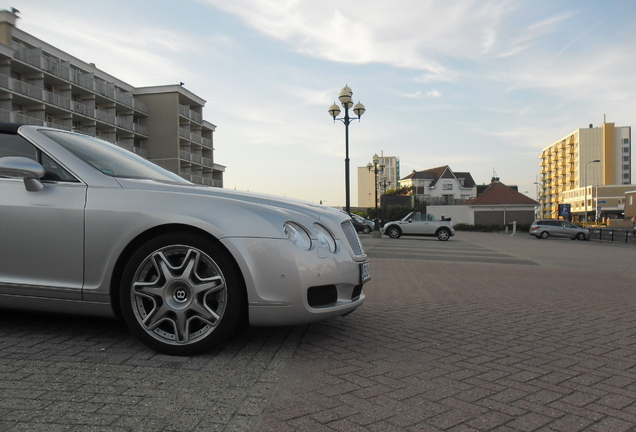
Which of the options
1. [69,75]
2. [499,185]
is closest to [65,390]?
[69,75]

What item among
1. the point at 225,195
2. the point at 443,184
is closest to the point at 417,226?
the point at 225,195

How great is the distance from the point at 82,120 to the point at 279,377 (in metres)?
49.6

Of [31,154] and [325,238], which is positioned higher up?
[31,154]

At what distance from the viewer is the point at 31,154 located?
11.2 feet

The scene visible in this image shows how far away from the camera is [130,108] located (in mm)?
52625

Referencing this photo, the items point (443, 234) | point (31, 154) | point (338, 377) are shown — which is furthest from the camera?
point (443, 234)

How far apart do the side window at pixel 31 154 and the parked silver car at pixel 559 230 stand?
35.4 meters

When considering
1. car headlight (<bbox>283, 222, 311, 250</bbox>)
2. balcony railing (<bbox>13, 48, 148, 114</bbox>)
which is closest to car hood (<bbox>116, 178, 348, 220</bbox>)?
car headlight (<bbox>283, 222, 311, 250</bbox>)

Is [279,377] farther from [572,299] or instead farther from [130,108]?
[130,108]

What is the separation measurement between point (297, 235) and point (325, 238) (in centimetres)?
25

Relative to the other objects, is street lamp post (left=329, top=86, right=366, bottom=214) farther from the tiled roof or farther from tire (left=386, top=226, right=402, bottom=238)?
the tiled roof

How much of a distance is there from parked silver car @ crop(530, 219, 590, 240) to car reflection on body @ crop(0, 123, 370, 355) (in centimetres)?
3440

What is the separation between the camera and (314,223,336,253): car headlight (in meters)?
3.19

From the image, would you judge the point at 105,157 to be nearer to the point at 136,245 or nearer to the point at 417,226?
the point at 136,245
